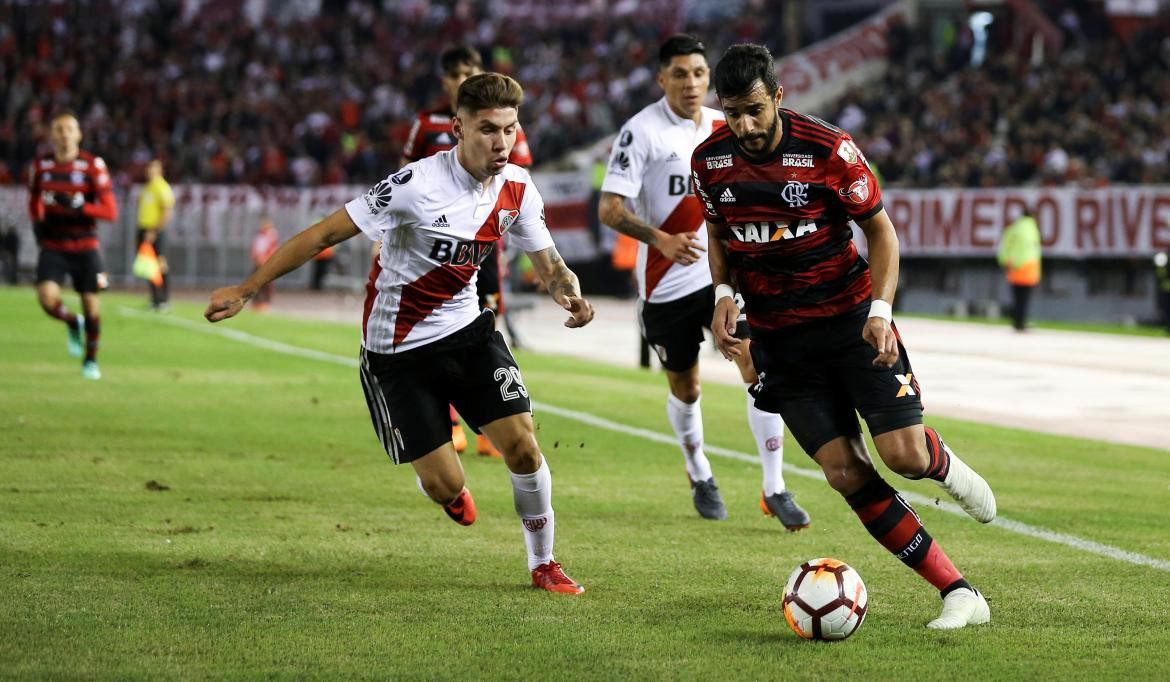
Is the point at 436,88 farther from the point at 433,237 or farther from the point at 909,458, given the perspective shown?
the point at 909,458

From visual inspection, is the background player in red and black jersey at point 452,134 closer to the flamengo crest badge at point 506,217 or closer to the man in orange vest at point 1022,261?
the flamengo crest badge at point 506,217

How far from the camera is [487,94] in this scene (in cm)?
604

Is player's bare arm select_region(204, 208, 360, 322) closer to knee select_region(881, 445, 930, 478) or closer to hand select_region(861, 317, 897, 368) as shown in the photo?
hand select_region(861, 317, 897, 368)

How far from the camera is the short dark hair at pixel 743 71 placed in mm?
5578

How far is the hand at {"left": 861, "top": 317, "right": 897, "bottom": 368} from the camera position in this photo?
5.39 m

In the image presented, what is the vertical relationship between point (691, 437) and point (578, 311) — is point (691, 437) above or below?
below

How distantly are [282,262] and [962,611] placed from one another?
9.35 feet

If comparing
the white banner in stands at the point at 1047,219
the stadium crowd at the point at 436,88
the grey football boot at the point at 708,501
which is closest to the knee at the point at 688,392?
the grey football boot at the point at 708,501

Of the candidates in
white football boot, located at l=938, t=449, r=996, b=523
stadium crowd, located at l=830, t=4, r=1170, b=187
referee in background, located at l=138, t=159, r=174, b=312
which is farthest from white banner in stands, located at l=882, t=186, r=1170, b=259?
white football boot, located at l=938, t=449, r=996, b=523

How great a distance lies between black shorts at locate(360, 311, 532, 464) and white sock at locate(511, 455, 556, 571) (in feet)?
0.96

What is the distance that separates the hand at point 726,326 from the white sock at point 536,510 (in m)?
0.94

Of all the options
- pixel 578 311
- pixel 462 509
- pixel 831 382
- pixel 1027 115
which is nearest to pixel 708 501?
pixel 462 509

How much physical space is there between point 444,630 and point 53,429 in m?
6.44

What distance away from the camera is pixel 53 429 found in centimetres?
1109
